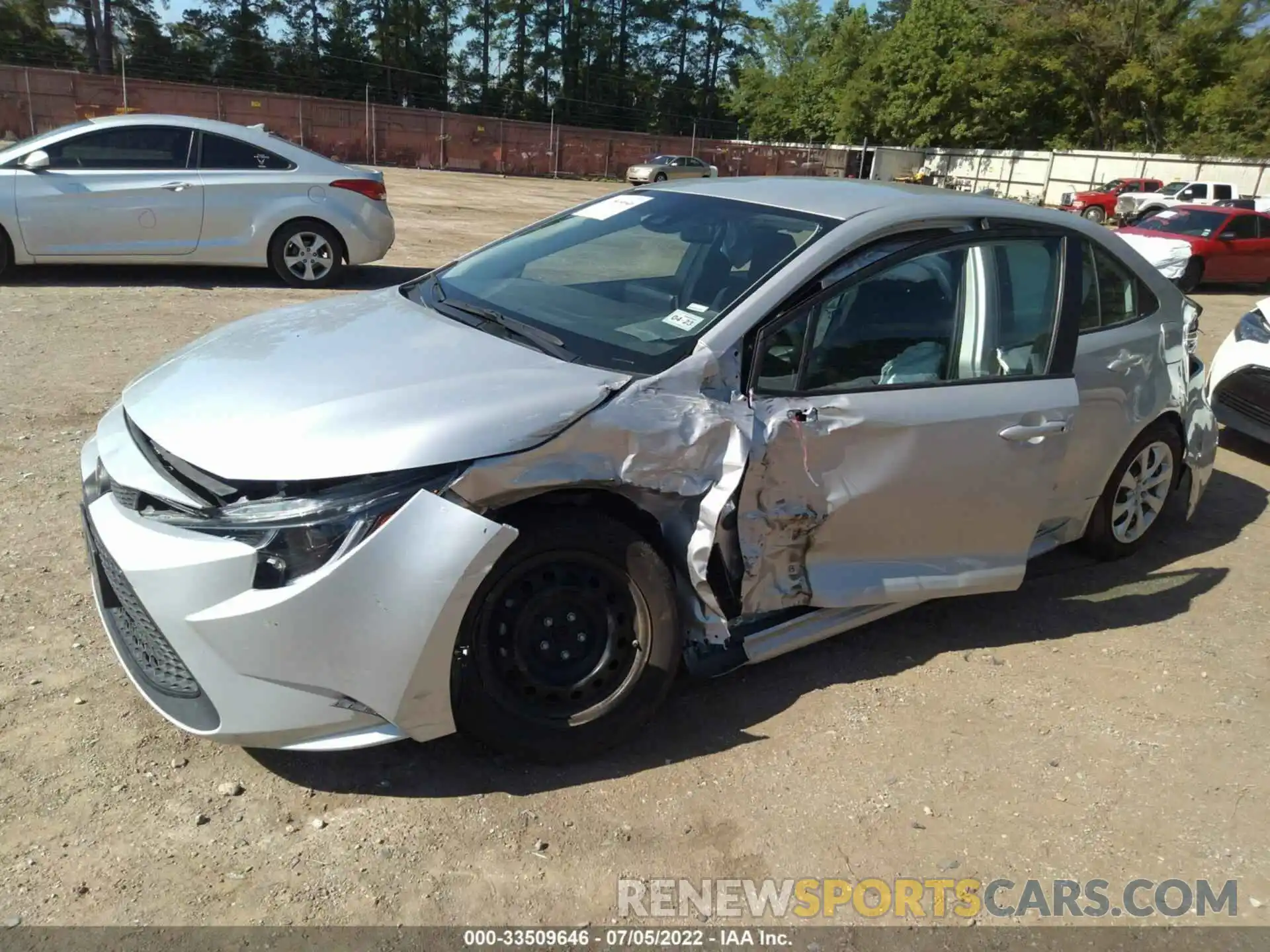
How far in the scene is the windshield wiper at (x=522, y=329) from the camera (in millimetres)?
3064

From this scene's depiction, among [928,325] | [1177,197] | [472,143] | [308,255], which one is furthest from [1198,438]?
[472,143]

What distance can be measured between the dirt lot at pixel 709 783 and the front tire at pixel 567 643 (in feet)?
0.57

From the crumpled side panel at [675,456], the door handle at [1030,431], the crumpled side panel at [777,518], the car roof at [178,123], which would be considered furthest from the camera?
the car roof at [178,123]

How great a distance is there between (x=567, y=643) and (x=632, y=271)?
1673 millimetres

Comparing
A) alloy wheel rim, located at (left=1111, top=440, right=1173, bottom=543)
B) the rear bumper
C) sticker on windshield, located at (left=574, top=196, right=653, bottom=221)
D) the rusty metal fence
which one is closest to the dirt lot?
alloy wheel rim, located at (left=1111, top=440, right=1173, bottom=543)

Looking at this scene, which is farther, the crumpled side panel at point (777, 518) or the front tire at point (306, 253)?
the front tire at point (306, 253)

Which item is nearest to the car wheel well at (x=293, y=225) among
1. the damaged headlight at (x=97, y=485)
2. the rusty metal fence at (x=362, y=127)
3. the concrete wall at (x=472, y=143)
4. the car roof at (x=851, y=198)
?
the car roof at (x=851, y=198)

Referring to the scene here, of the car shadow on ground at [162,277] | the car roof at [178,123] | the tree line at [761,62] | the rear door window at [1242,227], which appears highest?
the tree line at [761,62]

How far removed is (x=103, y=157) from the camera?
874 cm

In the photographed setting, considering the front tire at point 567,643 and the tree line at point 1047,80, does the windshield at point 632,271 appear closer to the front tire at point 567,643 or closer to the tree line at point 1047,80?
the front tire at point 567,643

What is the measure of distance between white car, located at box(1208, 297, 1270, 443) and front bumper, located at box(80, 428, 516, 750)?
19.5 ft

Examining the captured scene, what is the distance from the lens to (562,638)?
9.37 ft

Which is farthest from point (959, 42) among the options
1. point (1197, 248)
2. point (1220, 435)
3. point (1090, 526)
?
point (1090, 526)

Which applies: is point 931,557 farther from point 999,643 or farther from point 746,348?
point 746,348
